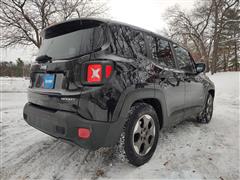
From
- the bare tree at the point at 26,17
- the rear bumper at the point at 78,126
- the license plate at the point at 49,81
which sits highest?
the bare tree at the point at 26,17

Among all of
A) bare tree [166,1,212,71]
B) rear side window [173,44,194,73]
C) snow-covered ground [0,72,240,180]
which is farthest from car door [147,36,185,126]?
bare tree [166,1,212,71]

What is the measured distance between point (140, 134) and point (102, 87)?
2.76ft

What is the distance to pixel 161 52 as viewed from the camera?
266cm

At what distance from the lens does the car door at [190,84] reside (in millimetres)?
3111

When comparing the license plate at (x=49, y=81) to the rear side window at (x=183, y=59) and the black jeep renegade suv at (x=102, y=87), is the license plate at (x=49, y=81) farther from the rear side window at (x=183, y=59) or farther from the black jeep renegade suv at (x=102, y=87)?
the rear side window at (x=183, y=59)

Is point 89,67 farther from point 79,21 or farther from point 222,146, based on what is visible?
point 222,146


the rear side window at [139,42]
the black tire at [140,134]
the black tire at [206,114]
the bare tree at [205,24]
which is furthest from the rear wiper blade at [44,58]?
the bare tree at [205,24]

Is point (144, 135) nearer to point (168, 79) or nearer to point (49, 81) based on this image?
point (168, 79)

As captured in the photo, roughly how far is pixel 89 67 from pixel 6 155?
1897 millimetres

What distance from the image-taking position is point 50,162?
2.29 metres

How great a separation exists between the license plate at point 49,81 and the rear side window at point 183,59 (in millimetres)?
2115

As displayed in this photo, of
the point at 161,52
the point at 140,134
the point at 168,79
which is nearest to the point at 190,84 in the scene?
the point at 168,79

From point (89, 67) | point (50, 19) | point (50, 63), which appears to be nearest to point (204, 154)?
point (89, 67)

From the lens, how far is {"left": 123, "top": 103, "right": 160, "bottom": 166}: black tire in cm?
202
